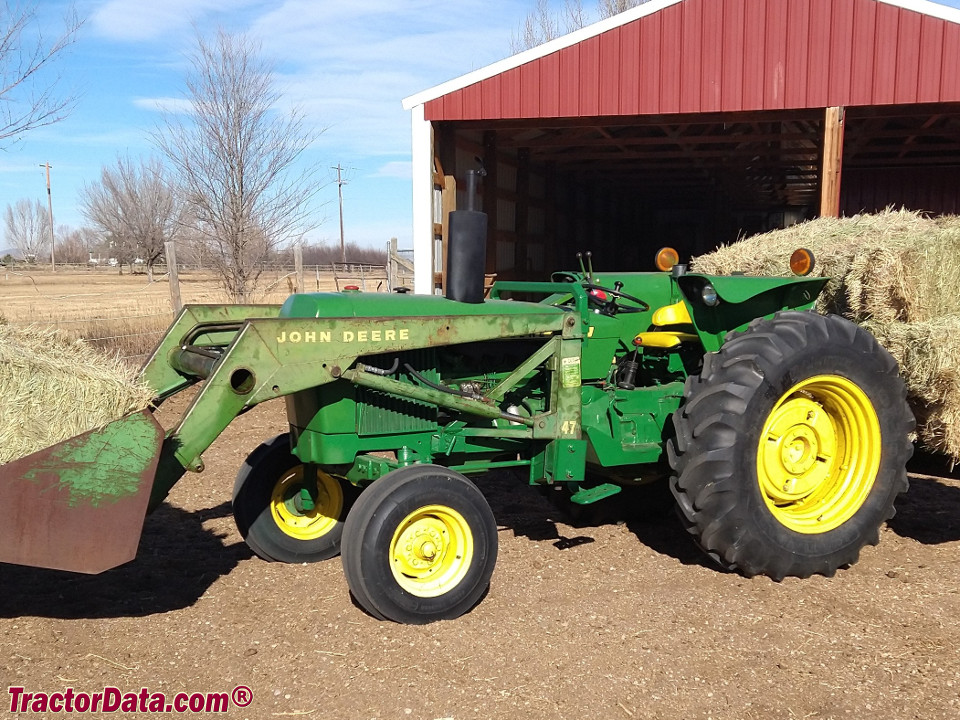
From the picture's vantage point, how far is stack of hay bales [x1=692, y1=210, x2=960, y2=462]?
14.1ft

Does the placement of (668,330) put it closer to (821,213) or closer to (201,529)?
(201,529)

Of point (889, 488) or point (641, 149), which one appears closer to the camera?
point (889, 488)

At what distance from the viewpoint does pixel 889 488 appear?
4.40 meters

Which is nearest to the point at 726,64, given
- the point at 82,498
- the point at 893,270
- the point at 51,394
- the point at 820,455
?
the point at 893,270

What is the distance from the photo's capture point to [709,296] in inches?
173

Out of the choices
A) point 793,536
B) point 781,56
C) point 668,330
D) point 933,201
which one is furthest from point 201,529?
point 933,201

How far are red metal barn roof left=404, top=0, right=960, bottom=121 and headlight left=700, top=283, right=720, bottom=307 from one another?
6579 millimetres

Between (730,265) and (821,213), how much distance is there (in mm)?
3739

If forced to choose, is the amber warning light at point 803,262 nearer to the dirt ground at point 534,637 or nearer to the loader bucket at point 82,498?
the dirt ground at point 534,637

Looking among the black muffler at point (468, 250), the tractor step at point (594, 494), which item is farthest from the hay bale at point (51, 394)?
the tractor step at point (594, 494)

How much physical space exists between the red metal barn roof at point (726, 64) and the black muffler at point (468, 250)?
6.97 m

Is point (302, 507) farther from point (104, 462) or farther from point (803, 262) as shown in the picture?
point (803, 262)

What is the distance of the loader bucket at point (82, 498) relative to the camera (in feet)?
10.4

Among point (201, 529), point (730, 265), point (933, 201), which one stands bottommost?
point (201, 529)
